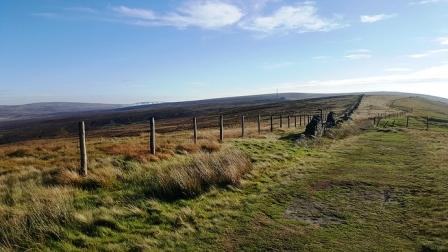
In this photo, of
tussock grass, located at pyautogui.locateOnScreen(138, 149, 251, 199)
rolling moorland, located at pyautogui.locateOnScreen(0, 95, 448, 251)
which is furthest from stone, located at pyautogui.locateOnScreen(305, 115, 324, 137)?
tussock grass, located at pyautogui.locateOnScreen(138, 149, 251, 199)

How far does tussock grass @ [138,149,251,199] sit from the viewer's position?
11066 millimetres

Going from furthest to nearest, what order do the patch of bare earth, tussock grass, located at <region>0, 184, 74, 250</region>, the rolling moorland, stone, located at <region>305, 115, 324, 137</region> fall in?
stone, located at <region>305, 115, 324, 137</region> < the patch of bare earth < the rolling moorland < tussock grass, located at <region>0, 184, 74, 250</region>

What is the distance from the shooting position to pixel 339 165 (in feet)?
56.5

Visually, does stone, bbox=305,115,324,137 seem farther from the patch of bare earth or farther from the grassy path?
the patch of bare earth

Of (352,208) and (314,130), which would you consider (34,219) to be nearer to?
(352,208)

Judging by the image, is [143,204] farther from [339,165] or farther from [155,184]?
[339,165]

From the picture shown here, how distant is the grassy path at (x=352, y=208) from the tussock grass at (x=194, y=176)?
1.33 m

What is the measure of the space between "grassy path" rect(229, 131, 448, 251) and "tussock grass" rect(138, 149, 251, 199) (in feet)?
4.37

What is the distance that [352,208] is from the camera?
424 inches

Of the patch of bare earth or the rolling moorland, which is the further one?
the patch of bare earth

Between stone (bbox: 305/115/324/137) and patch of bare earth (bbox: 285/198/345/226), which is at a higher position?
stone (bbox: 305/115/324/137)

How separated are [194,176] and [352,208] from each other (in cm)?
433

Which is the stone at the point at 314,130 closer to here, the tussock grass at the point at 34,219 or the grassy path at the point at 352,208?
the grassy path at the point at 352,208

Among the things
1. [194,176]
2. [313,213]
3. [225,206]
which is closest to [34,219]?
[225,206]
